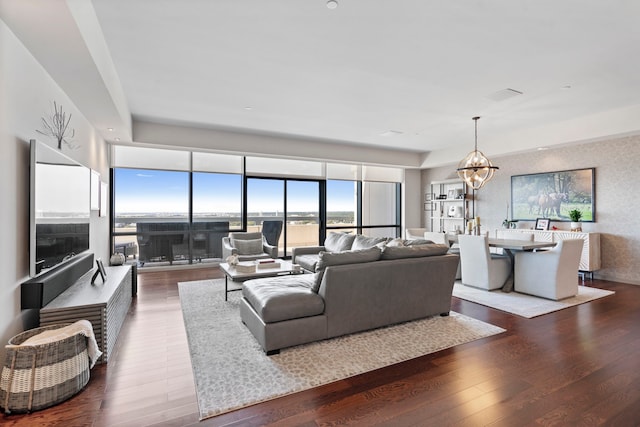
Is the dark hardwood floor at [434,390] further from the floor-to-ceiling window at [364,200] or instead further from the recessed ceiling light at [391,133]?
the floor-to-ceiling window at [364,200]

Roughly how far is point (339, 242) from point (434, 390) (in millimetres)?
3773

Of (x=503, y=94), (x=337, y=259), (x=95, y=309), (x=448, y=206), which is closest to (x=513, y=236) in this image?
(x=448, y=206)

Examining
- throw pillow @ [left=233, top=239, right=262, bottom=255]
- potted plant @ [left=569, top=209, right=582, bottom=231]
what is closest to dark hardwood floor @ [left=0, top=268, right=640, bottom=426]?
throw pillow @ [left=233, top=239, right=262, bottom=255]

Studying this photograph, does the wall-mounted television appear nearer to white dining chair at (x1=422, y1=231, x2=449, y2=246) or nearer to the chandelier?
the chandelier

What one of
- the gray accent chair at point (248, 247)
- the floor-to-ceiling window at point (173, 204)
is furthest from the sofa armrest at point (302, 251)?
the floor-to-ceiling window at point (173, 204)

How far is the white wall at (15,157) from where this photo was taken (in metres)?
2.12

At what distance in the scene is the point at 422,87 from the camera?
4125 millimetres

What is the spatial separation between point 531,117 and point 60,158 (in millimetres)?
6644

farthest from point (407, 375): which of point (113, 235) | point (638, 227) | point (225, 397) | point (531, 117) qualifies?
point (113, 235)

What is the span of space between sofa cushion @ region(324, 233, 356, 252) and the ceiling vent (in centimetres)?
308

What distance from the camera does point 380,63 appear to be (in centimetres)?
345

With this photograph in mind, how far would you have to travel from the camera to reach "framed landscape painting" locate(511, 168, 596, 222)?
577 cm

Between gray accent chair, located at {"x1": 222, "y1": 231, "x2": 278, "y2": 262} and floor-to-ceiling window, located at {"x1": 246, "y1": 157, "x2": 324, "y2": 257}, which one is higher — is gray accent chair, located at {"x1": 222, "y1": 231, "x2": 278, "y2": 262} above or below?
below

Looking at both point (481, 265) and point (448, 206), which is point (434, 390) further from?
point (448, 206)
